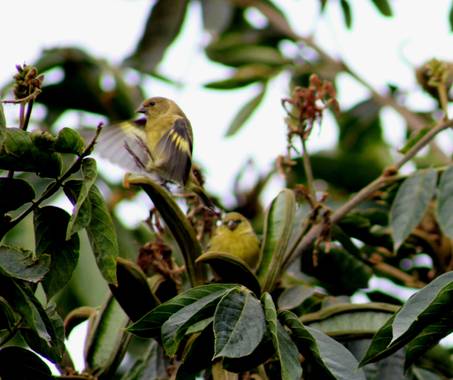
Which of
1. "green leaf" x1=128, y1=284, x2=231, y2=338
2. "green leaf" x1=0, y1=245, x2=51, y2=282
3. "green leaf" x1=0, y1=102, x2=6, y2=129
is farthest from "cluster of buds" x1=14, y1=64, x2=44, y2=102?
"green leaf" x1=128, y1=284, x2=231, y2=338

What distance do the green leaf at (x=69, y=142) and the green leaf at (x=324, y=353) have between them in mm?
434

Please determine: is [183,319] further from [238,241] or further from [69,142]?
[238,241]

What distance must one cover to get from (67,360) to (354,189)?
1901mm

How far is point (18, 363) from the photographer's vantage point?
1.55 meters

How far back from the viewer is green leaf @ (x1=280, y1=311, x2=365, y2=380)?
149 cm

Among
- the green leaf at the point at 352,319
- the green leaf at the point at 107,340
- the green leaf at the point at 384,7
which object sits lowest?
the green leaf at the point at 107,340

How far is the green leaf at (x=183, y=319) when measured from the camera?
1.44 meters

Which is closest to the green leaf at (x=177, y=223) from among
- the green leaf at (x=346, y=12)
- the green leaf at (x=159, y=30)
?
the green leaf at (x=346, y=12)

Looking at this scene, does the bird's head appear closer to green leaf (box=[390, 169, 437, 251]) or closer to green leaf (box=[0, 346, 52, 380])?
green leaf (box=[390, 169, 437, 251])

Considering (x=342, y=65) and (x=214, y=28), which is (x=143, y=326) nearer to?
(x=342, y=65)

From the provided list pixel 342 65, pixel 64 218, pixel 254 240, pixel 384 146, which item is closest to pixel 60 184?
pixel 64 218

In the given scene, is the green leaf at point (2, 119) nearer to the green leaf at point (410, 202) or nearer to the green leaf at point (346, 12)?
the green leaf at point (410, 202)

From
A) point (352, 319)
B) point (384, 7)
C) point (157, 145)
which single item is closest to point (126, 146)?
point (157, 145)

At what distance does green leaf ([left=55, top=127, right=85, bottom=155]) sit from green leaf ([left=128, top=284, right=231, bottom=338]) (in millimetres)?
276
